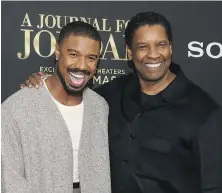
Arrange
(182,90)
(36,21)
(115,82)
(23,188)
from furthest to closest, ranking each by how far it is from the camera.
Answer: (36,21), (115,82), (182,90), (23,188)

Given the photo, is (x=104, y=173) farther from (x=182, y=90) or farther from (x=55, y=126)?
(x=182, y=90)

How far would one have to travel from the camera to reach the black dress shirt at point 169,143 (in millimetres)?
2111

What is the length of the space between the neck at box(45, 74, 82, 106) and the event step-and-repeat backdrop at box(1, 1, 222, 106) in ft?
1.92

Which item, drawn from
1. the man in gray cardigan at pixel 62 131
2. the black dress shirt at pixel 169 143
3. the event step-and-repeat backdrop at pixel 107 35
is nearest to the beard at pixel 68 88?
the man in gray cardigan at pixel 62 131

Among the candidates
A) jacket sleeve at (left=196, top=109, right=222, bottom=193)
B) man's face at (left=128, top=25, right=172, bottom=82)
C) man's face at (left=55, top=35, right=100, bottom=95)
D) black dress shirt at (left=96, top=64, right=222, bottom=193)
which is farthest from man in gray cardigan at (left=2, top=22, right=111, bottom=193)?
jacket sleeve at (left=196, top=109, right=222, bottom=193)

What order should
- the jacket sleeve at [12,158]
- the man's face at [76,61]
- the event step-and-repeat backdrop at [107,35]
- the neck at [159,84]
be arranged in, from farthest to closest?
the event step-and-repeat backdrop at [107,35] → the neck at [159,84] → the man's face at [76,61] → the jacket sleeve at [12,158]

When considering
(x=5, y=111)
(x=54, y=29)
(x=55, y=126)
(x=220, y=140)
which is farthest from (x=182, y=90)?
(x=54, y=29)

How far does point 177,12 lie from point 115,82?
70cm

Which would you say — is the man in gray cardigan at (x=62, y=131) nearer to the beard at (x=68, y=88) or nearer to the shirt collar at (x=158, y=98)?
the beard at (x=68, y=88)

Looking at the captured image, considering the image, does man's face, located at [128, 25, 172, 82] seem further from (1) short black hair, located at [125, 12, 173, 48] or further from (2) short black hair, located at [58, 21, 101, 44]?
(2) short black hair, located at [58, 21, 101, 44]

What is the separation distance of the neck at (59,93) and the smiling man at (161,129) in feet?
0.23

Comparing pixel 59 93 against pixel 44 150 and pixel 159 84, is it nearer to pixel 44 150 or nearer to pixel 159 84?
pixel 44 150

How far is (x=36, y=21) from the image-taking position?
2.81m

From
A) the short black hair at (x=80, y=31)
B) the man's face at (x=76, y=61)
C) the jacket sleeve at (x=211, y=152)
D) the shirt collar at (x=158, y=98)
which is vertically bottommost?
the jacket sleeve at (x=211, y=152)
